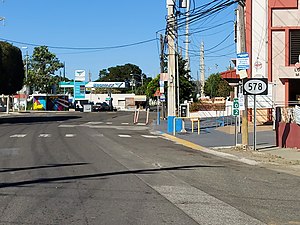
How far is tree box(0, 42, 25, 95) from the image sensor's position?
51.5 metres

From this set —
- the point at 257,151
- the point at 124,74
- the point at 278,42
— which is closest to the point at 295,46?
the point at 278,42

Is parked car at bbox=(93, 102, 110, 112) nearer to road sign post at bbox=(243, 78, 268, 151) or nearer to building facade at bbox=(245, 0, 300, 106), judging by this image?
building facade at bbox=(245, 0, 300, 106)

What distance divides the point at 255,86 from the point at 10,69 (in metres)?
37.6

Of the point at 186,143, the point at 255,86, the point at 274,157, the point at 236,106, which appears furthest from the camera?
the point at 186,143

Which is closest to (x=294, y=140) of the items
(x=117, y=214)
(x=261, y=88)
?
(x=261, y=88)

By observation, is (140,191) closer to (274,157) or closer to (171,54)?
(274,157)

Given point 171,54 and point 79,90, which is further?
point 79,90

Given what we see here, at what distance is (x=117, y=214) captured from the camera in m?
8.37

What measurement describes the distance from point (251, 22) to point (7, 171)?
28.2m

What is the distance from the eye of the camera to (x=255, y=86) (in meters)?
19.8

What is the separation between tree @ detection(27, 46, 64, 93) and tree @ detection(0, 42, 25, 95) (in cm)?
5900

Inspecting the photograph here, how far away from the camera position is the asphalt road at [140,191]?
8266 mm

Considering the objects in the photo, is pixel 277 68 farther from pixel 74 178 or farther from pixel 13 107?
pixel 13 107

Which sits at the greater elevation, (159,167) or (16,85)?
(16,85)
